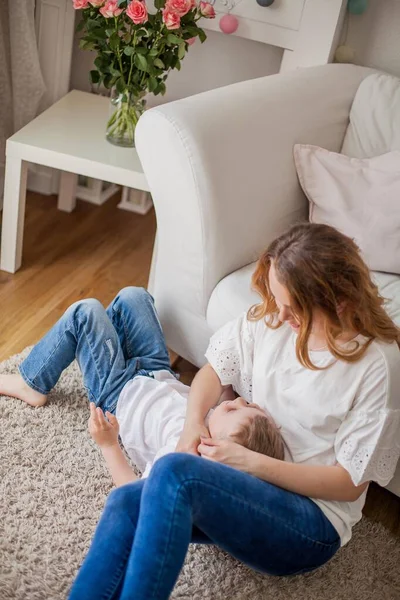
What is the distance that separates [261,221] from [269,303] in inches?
17.3

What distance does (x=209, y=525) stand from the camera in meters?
1.44

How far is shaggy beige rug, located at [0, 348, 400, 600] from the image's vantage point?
64.6 inches

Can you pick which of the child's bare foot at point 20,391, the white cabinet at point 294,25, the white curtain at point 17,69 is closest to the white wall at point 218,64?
the white cabinet at point 294,25

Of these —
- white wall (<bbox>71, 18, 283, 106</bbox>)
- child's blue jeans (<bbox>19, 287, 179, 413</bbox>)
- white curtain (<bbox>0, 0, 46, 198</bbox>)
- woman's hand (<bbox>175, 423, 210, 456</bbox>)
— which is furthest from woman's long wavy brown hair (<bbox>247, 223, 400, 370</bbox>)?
white curtain (<bbox>0, 0, 46, 198</bbox>)

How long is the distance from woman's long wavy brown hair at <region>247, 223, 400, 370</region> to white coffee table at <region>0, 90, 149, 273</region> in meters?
0.95

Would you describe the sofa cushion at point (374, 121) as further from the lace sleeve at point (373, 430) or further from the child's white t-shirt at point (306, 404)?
the lace sleeve at point (373, 430)

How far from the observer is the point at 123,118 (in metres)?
2.46

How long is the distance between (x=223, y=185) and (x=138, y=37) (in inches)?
24.7

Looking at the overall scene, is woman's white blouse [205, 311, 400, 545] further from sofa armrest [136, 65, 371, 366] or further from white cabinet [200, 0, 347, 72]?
white cabinet [200, 0, 347, 72]

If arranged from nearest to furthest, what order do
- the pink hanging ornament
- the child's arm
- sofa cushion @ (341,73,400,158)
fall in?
the child's arm < sofa cushion @ (341,73,400,158) < the pink hanging ornament

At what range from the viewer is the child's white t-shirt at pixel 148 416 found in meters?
1.79

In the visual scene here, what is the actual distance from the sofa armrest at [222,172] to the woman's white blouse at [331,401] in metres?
0.29

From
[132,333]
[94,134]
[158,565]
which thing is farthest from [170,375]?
[94,134]

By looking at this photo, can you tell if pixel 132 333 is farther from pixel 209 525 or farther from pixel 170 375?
pixel 209 525
